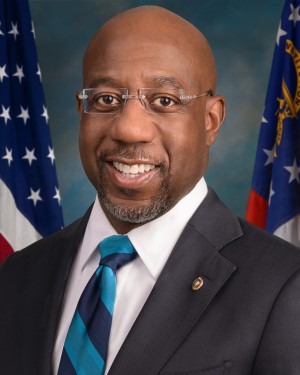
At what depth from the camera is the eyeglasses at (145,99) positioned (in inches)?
71.5

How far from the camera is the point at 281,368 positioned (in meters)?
1.59

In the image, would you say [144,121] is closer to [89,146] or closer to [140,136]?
[140,136]

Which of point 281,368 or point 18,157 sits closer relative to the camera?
point 281,368

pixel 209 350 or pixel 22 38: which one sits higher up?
pixel 22 38

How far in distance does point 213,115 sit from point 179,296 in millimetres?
563

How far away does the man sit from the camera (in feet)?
5.50

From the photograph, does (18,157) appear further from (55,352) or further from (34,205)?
(55,352)

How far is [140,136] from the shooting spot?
5.88 ft

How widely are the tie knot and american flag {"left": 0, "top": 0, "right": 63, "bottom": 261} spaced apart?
2317mm

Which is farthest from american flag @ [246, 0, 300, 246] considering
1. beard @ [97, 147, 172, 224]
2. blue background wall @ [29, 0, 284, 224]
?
beard @ [97, 147, 172, 224]

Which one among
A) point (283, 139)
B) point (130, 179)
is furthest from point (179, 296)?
point (283, 139)

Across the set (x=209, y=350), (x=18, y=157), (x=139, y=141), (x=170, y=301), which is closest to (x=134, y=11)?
(x=139, y=141)

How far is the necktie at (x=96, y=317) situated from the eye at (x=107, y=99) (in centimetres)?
37

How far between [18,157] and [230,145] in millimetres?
1822
